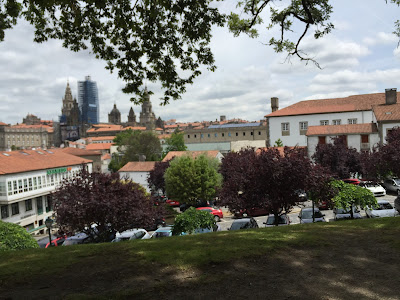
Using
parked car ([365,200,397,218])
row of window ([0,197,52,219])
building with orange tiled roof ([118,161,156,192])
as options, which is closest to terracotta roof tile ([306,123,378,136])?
building with orange tiled roof ([118,161,156,192])

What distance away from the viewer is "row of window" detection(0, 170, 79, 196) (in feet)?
110

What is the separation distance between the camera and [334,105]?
59.2 m

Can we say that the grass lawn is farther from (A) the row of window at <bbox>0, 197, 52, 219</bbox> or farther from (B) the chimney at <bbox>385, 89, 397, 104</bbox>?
(B) the chimney at <bbox>385, 89, 397, 104</bbox>

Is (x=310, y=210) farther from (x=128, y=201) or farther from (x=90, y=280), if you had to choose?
(x=90, y=280)

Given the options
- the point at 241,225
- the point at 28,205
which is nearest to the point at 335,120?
the point at 241,225

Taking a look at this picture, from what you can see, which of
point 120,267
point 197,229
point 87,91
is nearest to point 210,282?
point 120,267

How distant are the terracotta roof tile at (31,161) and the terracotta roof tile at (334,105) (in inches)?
1375

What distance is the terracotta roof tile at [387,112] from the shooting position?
43397 millimetres

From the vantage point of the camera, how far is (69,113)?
185125mm

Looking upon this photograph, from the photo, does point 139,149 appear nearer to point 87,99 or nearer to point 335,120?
point 335,120

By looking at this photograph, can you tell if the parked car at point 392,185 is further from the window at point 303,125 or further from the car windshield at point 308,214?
the window at point 303,125

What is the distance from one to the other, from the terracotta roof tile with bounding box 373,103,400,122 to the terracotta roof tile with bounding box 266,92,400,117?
26.8 feet

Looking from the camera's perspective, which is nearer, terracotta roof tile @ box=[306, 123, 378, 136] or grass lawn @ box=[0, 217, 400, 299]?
grass lawn @ box=[0, 217, 400, 299]

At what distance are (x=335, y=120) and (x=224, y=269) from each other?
55905 millimetres
